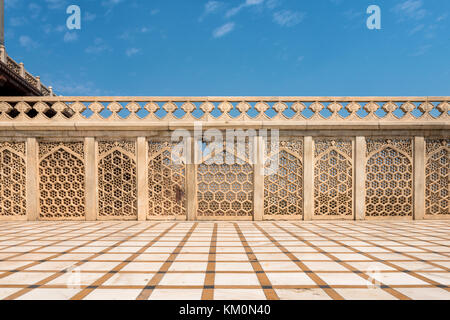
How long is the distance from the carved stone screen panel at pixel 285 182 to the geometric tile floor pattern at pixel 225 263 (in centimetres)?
101

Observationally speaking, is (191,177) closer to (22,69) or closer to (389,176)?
(389,176)

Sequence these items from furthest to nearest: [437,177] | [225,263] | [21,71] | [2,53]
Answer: [21,71]
[2,53]
[437,177]
[225,263]

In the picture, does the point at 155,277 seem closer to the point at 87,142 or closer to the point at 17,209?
the point at 87,142

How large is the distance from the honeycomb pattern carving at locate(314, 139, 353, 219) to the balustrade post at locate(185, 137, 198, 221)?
270 centimetres

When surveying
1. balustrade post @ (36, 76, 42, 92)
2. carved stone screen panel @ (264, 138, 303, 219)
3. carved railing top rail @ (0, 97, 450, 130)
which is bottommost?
carved stone screen panel @ (264, 138, 303, 219)

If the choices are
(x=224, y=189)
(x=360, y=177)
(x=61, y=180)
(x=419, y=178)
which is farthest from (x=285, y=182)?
(x=61, y=180)

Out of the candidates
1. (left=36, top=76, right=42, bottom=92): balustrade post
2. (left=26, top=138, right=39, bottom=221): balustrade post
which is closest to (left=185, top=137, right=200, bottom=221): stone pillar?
(left=26, top=138, right=39, bottom=221): balustrade post

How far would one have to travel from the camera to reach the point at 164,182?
18.0ft

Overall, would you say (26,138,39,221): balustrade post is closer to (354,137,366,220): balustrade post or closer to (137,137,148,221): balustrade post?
(137,137,148,221): balustrade post

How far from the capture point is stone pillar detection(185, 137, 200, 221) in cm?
545

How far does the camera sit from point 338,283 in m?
2.09

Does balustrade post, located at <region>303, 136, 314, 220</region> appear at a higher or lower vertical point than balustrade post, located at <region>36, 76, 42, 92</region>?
lower

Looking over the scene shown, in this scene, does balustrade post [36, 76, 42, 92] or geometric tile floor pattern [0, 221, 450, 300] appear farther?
balustrade post [36, 76, 42, 92]

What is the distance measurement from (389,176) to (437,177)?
1082mm
